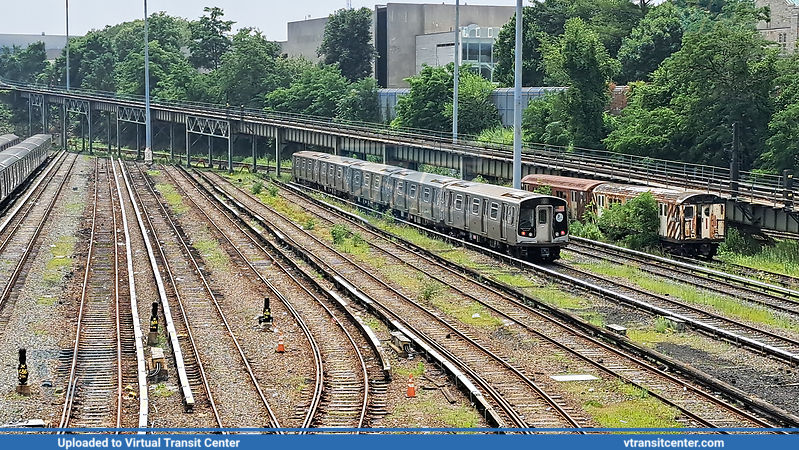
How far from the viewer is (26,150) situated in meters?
69.3

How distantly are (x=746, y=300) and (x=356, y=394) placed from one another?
14354 mm

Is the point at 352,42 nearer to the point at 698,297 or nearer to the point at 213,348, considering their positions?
the point at 698,297

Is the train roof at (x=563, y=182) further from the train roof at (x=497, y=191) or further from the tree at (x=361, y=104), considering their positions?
the tree at (x=361, y=104)

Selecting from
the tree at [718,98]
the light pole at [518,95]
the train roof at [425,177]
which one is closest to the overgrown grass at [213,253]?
the train roof at [425,177]

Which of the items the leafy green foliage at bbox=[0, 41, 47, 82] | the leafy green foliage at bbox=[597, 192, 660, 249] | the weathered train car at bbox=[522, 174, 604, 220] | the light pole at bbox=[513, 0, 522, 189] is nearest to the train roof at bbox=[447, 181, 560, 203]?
the light pole at bbox=[513, 0, 522, 189]

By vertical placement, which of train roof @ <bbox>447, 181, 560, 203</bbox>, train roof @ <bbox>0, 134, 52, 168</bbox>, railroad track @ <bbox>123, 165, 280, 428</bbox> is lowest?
railroad track @ <bbox>123, 165, 280, 428</bbox>

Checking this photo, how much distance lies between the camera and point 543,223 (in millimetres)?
35031

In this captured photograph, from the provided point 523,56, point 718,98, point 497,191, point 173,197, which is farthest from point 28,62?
point 497,191

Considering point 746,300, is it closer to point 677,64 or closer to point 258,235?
point 258,235

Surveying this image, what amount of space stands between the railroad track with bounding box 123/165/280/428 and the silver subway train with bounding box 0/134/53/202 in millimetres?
15897

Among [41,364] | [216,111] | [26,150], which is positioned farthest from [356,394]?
[216,111]

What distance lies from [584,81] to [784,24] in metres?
31.6

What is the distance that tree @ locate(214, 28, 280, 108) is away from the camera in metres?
116

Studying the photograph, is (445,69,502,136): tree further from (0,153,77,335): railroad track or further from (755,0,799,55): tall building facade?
(0,153,77,335): railroad track
